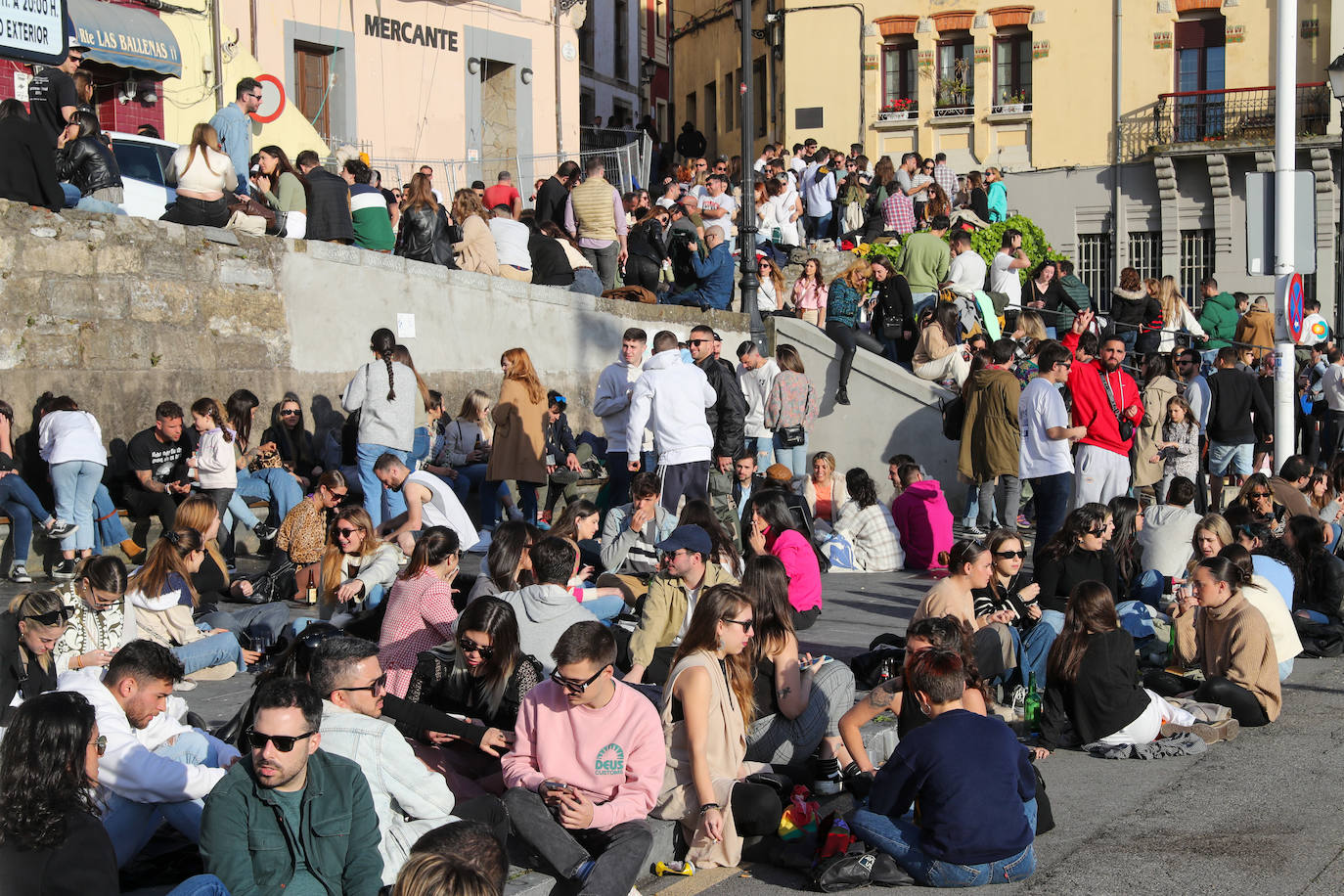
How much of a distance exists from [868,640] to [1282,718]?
263 centimetres

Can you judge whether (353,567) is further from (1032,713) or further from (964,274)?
(964,274)

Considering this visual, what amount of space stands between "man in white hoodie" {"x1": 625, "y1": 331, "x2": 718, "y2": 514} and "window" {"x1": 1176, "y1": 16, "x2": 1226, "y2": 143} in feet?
70.8

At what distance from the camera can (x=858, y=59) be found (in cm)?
3303

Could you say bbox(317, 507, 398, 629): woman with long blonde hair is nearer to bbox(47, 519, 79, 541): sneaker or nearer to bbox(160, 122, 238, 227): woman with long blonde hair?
bbox(47, 519, 79, 541): sneaker

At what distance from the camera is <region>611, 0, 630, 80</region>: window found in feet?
131

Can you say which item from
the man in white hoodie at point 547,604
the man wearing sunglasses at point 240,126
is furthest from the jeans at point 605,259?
the man in white hoodie at point 547,604

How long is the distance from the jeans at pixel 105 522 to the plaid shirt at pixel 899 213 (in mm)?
14337

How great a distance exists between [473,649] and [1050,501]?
252 inches

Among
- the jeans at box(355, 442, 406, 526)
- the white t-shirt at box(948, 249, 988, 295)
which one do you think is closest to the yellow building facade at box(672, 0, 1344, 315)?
the white t-shirt at box(948, 249, 988, 295)

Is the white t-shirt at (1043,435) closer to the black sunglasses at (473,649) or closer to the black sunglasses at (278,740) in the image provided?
the black sunglasses at (473,649)

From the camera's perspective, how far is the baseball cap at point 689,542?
27.1 ft

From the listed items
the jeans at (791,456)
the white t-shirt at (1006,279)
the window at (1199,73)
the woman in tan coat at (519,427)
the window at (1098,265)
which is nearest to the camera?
the woman in tan coat at (519,427)

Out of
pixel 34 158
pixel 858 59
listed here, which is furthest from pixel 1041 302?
pixel 858 59

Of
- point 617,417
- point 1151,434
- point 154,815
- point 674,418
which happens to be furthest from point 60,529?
point 1151,434
